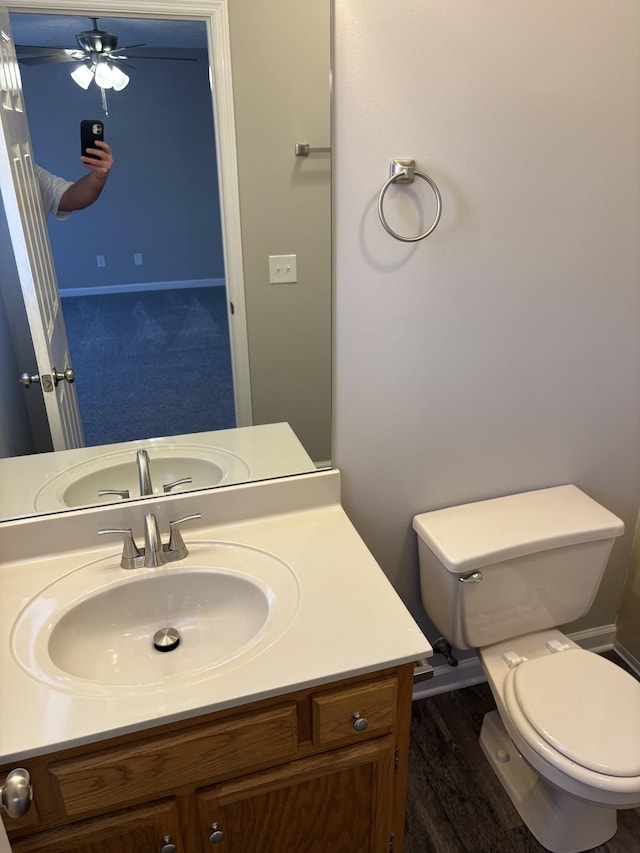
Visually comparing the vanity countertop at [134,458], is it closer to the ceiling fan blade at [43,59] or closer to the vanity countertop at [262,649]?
the vanity countertop at [262,649]

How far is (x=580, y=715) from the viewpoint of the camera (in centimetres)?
148

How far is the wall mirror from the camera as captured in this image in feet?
4.07

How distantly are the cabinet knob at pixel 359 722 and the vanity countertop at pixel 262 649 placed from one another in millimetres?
128

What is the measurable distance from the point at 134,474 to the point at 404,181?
35.2 inches

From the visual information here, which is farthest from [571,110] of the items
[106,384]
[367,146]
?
[106,384]

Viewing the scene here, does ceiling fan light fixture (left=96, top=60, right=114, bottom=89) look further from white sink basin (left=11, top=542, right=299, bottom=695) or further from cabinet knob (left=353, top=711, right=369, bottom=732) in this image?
cabinet knob (left=353, top=711, right=369, bottom=732)

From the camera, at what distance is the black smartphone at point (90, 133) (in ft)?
4.09

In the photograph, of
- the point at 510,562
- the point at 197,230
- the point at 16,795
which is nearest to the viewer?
the point at 16,795

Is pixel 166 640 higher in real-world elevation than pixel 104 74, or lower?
lower

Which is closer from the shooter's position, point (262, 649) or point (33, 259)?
point (262, 649)

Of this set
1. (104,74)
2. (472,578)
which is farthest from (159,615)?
(104,74)

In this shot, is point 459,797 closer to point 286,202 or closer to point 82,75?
point 286,202

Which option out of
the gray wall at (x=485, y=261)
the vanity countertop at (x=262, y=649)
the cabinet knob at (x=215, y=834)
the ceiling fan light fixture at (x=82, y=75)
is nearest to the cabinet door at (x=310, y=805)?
the cabinet knob at (x=215, y=834)

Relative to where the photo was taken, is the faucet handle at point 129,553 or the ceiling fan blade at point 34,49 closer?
the ceiling fan blade at point 34,49
